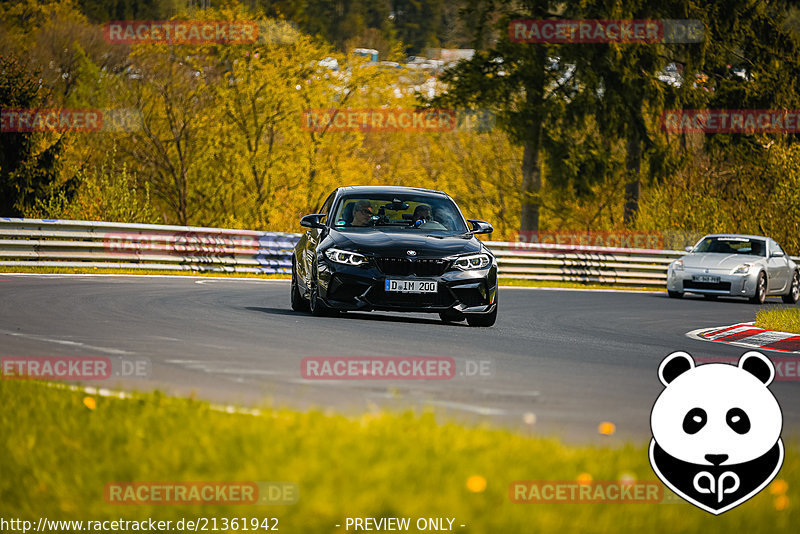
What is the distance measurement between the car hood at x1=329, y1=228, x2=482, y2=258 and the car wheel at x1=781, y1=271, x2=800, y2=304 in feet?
52.4

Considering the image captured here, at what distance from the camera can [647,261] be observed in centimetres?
3450

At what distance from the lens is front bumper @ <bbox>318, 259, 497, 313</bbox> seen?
14133 mm

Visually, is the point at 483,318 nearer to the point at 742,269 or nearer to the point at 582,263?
the point at 742,269

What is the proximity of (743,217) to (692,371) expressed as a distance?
122 feet

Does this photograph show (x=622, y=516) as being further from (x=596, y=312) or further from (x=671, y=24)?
(x=671, y=24)

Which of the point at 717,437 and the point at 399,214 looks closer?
the point at 717,437

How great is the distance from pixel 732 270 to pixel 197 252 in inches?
461

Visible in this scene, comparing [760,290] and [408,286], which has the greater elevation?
[408,286]

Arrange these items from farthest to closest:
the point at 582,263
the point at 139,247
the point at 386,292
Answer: the point at 582,263 → the point at 139,247 → the point at 386,292
